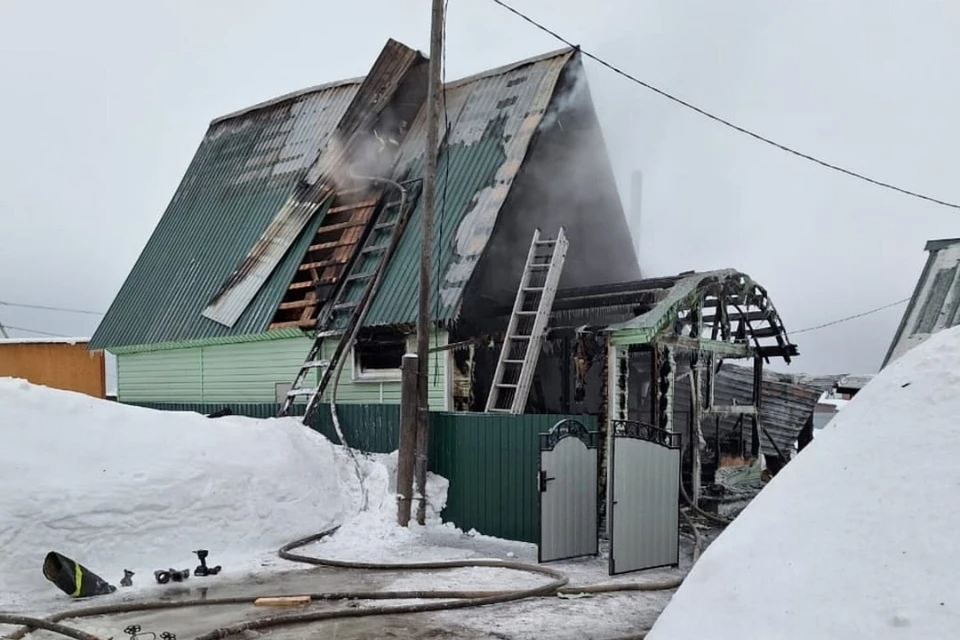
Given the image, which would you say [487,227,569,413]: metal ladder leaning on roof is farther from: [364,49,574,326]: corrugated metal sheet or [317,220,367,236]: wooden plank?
[317,220,367,236]: wooden plank

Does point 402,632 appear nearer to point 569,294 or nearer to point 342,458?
point 342,458

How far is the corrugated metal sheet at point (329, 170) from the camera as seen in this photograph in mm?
16656

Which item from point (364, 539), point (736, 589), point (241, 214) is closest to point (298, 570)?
point (364, 539)

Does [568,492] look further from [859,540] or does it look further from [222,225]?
[222,225]

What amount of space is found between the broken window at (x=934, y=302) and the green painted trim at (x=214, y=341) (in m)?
10.7

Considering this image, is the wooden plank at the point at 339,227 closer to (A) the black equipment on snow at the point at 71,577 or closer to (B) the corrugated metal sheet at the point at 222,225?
(B) the corrugated metal sheet at the point at 222,225

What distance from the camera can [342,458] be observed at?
1169cm

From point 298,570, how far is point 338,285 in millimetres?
7139

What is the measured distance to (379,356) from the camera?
14.3m

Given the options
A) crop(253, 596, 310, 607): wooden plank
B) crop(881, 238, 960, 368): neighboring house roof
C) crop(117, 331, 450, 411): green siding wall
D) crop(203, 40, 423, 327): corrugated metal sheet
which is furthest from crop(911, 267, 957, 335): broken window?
crop(203, 40, 423, 327): corrugated metal sheet

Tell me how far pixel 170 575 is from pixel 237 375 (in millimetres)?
8950

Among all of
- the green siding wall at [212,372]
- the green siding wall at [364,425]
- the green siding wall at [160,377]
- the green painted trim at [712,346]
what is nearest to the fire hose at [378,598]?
the green siding wall at [364,425]

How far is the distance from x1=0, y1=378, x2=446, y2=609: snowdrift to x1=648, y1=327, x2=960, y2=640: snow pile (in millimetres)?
6227

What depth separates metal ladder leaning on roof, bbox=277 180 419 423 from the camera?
44.5 ft
